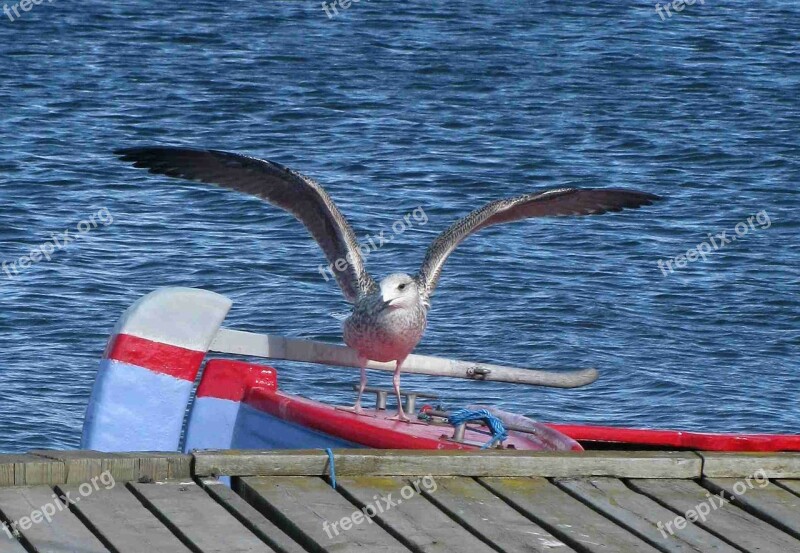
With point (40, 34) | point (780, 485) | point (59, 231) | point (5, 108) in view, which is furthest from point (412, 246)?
point (40, 34)

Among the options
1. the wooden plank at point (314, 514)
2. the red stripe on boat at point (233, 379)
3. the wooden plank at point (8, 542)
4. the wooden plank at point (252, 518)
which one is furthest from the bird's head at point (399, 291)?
the wooden plank at point (8, 542)

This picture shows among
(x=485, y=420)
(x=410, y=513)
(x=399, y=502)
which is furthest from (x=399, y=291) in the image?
(x=410, y=513)

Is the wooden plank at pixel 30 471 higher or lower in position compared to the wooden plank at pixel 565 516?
higher

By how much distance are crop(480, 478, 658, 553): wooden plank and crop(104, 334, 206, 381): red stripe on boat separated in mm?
2291

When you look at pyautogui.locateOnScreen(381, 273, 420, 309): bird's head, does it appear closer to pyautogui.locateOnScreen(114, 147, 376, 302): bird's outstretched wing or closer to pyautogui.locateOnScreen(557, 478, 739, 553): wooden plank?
pyautogui.locateOnScreen(114, 147, 376, 302): bird's outstretched wing

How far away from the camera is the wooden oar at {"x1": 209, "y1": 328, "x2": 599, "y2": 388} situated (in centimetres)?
784

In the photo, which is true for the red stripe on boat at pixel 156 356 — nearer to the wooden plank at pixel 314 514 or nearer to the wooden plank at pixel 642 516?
the wooden plank at pixel 314 514

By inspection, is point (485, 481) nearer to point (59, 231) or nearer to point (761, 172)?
point (59, 231)

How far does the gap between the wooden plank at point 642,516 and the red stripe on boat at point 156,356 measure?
8.09 feet

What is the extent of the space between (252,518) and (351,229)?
3.57 metres

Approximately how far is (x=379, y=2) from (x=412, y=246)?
13.6 m

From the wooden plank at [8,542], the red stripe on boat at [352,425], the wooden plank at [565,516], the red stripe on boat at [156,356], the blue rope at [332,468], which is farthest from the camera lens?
the red stripe on boat at [156,356]

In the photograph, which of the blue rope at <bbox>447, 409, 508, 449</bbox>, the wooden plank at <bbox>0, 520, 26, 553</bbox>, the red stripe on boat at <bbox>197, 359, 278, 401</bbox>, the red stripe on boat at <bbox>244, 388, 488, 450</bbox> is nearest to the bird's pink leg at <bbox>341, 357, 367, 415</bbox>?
the red stripe on boat at <bbox>244, 388, 488, 450</bbox>

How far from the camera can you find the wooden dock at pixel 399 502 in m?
4.95
